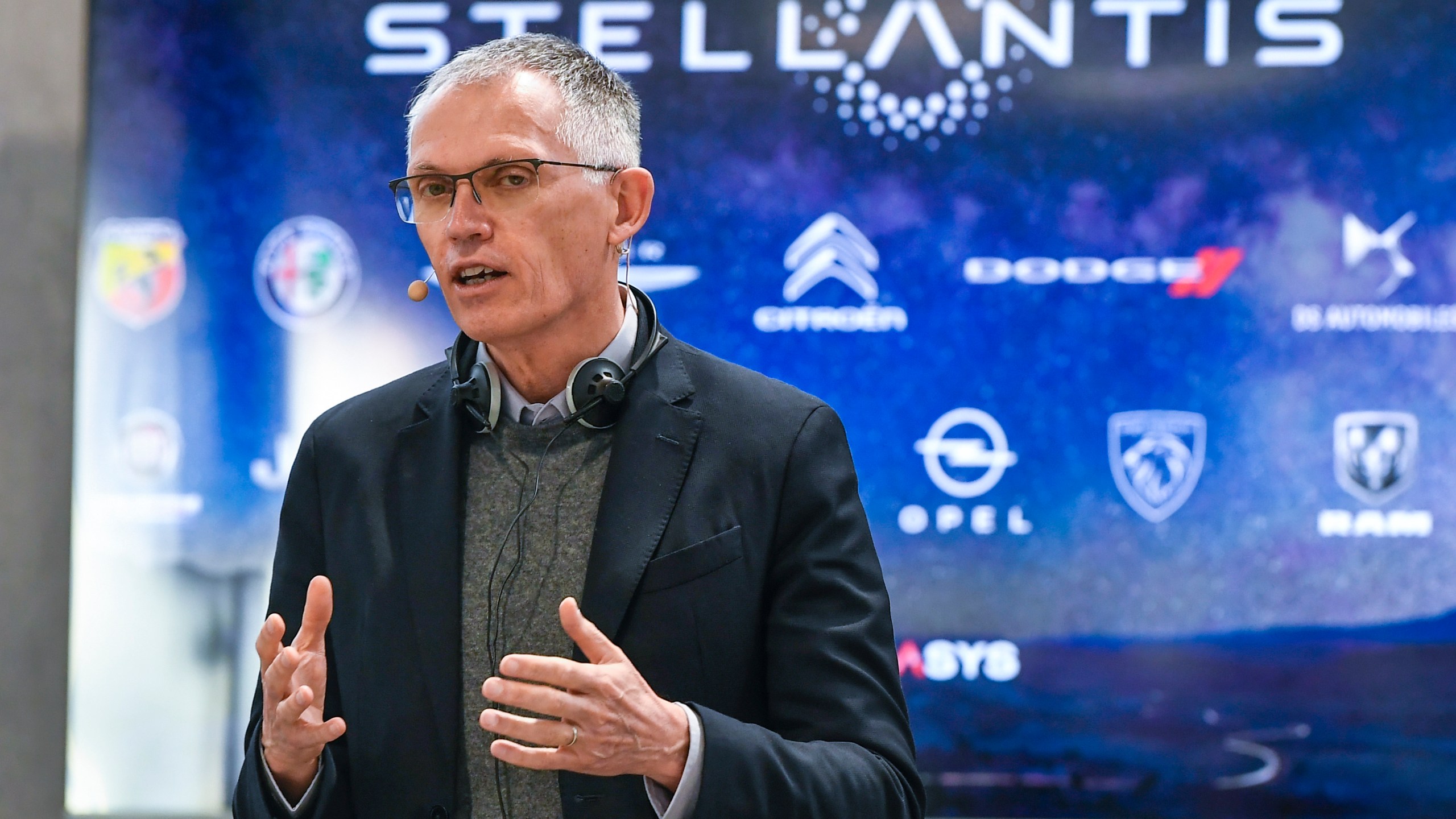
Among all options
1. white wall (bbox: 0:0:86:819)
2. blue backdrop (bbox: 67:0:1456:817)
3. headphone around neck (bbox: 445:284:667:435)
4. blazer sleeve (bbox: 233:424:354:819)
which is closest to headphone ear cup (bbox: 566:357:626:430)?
headphone around neck (bbox: 445:284:667:435)

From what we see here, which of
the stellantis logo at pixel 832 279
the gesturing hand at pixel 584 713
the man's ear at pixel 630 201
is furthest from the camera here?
the stellantis logo at pixel 832 279

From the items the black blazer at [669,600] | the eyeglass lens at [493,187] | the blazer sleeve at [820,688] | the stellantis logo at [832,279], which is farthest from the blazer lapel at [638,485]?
the stellantis logo at [832,279]

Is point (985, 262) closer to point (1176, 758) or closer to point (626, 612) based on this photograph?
point (1176, 758)

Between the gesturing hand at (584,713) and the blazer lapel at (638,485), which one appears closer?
the gesturing hand at (584,713)

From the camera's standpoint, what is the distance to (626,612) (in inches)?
61.8

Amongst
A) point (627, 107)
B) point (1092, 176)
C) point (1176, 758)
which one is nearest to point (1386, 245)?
point (1092, 176)

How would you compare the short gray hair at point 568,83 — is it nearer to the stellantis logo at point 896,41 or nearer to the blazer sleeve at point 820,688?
the blazer sleeve at point 820,688

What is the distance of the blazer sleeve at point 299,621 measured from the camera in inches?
61.1

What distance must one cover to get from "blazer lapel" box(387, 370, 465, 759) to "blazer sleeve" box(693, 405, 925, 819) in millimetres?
349

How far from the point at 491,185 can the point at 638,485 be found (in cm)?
43

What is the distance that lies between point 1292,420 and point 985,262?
942 millimetres

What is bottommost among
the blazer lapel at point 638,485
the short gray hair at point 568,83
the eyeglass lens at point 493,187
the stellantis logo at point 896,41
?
the blazer lapel at point 638,485

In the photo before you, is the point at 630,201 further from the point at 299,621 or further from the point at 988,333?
the point at 988,333

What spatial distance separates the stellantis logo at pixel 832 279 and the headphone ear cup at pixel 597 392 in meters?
1.95
